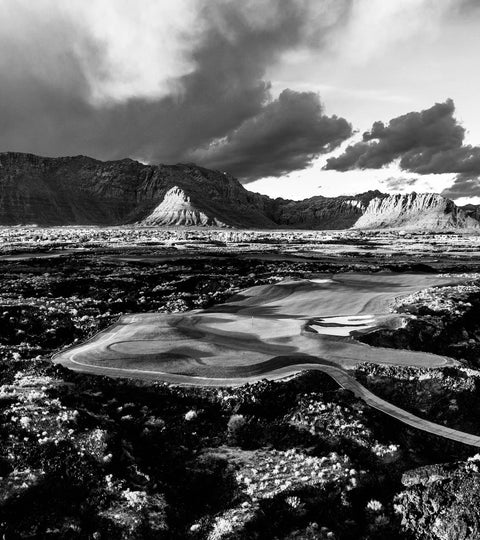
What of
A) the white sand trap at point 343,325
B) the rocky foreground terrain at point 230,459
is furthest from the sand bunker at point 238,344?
the rocky foreground terrain at point 230,459

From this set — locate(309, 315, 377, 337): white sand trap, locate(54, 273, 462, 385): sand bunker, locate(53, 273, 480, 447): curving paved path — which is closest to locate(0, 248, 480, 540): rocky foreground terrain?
locate(53, 273, 480, 447): curving paved path

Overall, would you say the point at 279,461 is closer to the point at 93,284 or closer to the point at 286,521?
the point at 286,521

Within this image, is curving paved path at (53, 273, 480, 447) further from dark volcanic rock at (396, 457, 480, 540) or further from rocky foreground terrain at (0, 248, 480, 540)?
dark volcanic rock at (396, 457, 480, 540)

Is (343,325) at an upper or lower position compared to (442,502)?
upper

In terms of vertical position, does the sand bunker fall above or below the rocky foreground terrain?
above

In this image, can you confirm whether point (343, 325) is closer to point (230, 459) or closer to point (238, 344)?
point (238, 344)

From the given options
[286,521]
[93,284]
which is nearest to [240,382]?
[286,521]

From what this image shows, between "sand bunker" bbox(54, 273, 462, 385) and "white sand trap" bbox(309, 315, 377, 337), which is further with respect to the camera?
"white sand trap" bbox(309, 315, 377, 337)

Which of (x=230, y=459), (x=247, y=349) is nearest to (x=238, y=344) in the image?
(x=247, y=349)

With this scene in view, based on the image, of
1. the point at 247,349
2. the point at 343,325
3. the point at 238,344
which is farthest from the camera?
the point at 343,325
